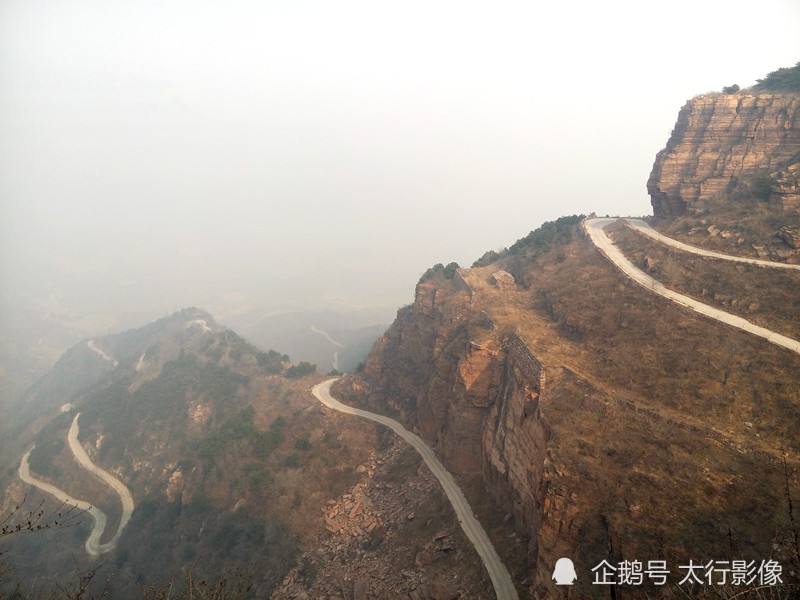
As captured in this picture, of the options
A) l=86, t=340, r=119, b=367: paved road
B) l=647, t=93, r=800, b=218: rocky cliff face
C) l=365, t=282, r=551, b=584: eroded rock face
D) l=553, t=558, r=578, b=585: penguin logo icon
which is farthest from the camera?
l=86, t=340, r=119, b=367: paved road

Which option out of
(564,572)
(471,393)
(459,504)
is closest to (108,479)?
(459,504)

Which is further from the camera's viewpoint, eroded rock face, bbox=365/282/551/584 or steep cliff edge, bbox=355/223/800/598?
eroded rock face, bbox=365/282/551/584

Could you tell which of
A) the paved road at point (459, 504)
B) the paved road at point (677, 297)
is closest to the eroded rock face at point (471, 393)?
the paved road at point (459, 504)

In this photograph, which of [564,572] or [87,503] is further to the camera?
[87,503]

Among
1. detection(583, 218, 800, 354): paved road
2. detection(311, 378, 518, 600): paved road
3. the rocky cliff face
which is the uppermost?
the rocky cliff face

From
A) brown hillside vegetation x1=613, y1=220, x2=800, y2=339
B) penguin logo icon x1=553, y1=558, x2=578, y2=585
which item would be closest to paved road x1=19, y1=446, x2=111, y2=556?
penguin logo icon x1=553, y1=558, x2=578, y2=585

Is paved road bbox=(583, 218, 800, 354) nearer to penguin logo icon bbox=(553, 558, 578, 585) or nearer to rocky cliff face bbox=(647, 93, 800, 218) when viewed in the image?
rocky cliff face bbox=(647, 93, 800, 218)

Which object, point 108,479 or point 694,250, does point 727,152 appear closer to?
point 694,250
